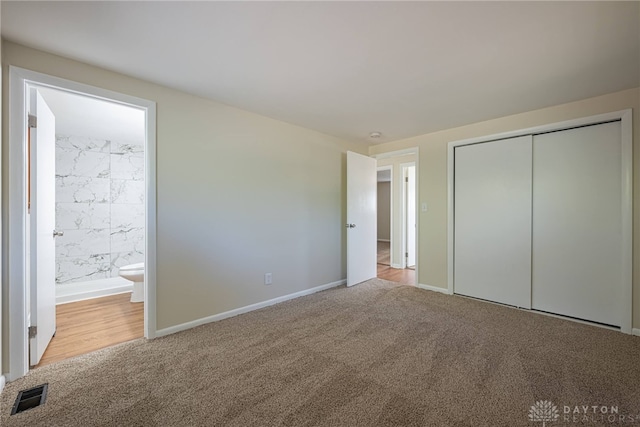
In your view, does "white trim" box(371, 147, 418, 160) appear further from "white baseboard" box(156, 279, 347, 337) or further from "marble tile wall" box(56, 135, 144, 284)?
"marble tile wall" box(56, 135, 144, 284)

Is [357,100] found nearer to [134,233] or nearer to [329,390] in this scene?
[329,390]

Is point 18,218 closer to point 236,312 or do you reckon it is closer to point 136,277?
point 136,277

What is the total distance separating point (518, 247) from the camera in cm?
308

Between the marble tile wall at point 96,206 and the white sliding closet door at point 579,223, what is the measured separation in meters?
5.54

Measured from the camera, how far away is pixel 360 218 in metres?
4.07

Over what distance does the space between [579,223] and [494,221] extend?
741mm

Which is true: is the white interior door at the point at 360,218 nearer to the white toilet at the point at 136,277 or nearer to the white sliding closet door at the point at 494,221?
the white sliding closet door at the point at 494,221

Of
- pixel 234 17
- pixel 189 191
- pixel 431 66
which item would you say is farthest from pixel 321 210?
pixel 234 17

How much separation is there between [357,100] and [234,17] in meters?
1.43

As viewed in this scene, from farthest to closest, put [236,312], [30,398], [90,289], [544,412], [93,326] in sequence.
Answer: [90,289] < [236,312] < [93,326] < [30,398] < [544,412]

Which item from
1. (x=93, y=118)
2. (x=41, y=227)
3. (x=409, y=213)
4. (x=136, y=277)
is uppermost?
(x=93, y=118)

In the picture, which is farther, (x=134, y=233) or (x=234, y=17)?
(x=134, y=233)

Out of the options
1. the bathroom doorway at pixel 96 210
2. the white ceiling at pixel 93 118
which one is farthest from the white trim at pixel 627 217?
the bathroom doorway at pixel 96 210

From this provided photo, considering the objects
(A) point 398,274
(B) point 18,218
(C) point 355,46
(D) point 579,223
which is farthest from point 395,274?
(B) point 18,218
